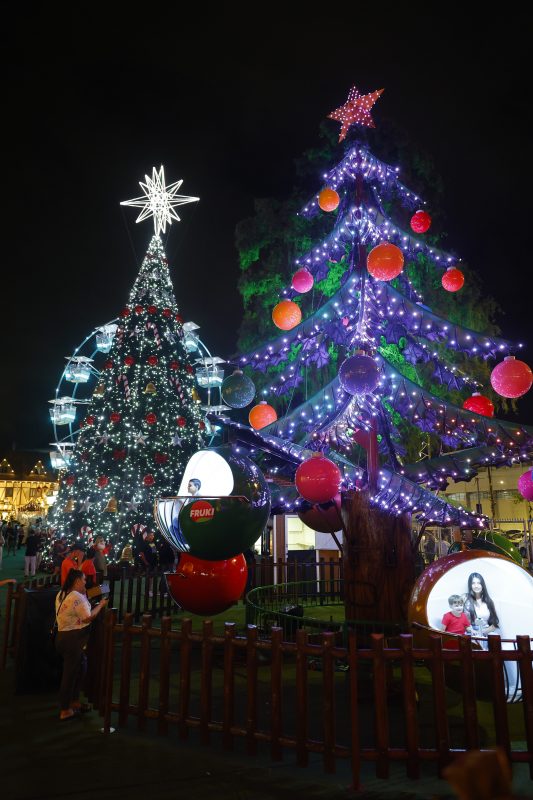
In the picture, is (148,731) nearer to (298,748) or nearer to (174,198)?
(298,748)

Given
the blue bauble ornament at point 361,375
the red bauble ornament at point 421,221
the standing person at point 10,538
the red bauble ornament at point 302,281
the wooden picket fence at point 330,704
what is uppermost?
the red bauble ornament at point 421,221

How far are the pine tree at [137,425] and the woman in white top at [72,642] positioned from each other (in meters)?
12.6

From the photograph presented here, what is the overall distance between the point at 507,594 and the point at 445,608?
26.0 inches

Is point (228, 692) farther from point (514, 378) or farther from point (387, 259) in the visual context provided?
point (387, 259)

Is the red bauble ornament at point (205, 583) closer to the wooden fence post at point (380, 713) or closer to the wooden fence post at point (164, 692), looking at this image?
the wooden fence post at point (164, 692)

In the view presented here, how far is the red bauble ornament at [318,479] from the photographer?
277 inches

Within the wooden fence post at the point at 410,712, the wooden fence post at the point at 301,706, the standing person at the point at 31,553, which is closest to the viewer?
the wooden fence post at the point at 410,712

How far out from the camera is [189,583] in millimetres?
6988

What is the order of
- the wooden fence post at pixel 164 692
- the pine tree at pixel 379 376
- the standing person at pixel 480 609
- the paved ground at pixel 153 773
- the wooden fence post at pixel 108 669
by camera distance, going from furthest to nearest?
the pine tree at pixel 379 376, the standing person at pixel 480 609, the wooden fence post at pixel 108 669, the wooden fence post at pixel 164 692, the paved ground at pixel 153 773

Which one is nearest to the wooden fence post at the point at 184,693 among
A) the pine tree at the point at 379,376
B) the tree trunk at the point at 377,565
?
the pine tree at the point at 379,376

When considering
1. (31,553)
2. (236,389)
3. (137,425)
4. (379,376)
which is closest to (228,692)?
(379,376)

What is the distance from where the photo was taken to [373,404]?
859 cm

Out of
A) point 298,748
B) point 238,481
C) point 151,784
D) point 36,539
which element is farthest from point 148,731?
point 36,539

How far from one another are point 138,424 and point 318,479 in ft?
45.6
